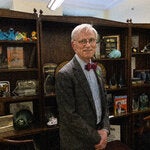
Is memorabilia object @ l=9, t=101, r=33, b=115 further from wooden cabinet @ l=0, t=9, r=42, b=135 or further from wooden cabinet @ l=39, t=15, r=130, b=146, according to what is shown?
wooden cabinet @ l=39, t=15, r=130, b=146

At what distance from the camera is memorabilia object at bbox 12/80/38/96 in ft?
7.67

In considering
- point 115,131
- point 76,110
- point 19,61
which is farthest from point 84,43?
point 115,131

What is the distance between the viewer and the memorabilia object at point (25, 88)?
2338 mm

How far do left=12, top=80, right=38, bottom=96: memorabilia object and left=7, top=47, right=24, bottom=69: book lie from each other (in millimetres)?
215

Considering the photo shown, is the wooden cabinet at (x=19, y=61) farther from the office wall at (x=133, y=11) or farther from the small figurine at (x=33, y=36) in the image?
the office wall at (x=133, y=11)

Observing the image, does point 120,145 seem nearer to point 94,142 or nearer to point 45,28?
point 94,142

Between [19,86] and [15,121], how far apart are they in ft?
1.38

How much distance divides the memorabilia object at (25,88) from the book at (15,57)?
0.71 ft

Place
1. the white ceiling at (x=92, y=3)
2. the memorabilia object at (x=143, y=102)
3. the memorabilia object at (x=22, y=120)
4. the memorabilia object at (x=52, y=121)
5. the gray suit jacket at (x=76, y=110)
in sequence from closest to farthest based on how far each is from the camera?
1. the gray suit jacket at (x=76, y=110)
2. the memorabilia object at (x=22, y=120)
3. the memorabilia object at (x=52, y=121)
4. the memorabilia object at (x=143, y=102)
5. the white ceiling at (x=92, y=3)

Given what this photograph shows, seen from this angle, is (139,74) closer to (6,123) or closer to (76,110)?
(76,110)

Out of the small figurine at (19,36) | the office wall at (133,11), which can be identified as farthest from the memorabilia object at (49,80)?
the office wall at (133,11)

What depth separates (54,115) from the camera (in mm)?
2570

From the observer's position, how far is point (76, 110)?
1.62m

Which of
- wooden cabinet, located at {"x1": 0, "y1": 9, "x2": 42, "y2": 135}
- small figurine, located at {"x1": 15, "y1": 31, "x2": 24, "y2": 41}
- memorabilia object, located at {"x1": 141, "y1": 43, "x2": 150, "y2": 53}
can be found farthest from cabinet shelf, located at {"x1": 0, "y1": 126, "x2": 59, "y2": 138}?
memorabilia object, located at {"x1": 141, "y1": 43, "x2": 150, "y2": 53}
